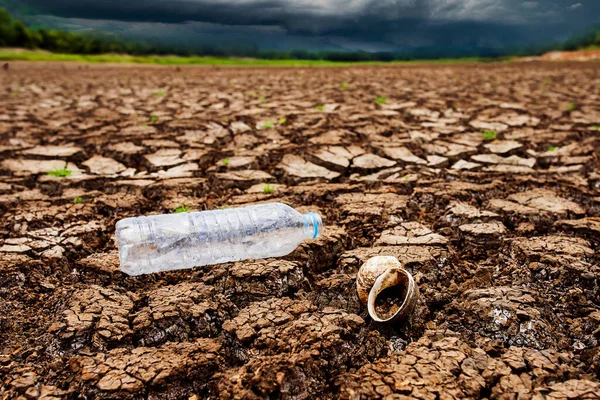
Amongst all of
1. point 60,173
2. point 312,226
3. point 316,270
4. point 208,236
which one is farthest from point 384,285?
point 60,173

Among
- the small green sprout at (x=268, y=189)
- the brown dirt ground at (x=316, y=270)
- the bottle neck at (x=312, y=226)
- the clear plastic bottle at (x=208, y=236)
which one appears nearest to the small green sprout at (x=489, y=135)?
the brown dirt ground at (x=316, y=270)

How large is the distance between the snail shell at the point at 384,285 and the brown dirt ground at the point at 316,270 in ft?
0.20

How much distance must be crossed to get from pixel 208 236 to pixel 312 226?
1.76 feet

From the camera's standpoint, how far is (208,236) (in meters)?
2.30

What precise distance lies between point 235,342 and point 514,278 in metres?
1.24

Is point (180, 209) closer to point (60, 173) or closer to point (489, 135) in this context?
point (60, 173)

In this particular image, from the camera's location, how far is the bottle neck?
2.20m

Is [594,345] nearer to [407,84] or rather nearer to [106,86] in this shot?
[407,84]

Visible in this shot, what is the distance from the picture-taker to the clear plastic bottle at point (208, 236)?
2.12 metres

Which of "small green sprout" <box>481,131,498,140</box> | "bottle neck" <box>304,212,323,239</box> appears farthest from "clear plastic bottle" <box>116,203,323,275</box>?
"small green sprout" <box>481,131,498,140</box>

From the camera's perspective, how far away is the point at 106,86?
9.00m

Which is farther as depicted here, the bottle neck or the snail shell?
the bottle neck

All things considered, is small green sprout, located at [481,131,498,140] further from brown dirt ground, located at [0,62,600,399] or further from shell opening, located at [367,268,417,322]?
shell opening, located at [367,268,417,322]

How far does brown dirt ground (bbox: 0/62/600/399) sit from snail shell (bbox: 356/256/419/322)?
61 millimetres
